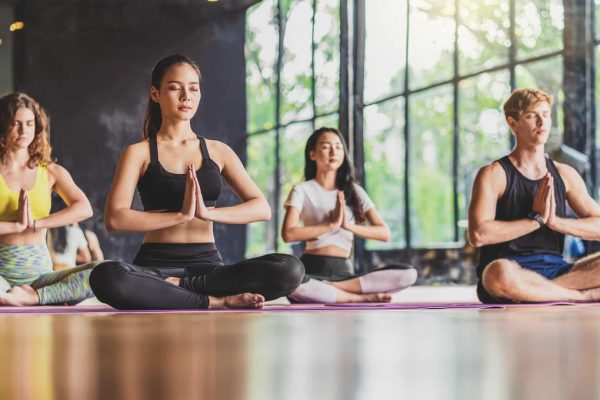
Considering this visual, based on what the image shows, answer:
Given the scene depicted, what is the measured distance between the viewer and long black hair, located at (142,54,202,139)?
9.57 ft

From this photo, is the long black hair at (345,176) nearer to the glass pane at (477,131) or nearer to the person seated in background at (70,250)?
the person seated in background at (70,250)

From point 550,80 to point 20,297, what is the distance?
10.6 feet

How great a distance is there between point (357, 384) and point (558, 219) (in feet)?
7.40

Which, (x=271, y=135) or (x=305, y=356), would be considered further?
(x=271, y=135)

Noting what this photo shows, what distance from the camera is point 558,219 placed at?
289cm

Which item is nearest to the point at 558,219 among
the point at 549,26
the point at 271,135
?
the point at 549,26

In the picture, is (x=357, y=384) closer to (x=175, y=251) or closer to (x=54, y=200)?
(x=175, y=251)

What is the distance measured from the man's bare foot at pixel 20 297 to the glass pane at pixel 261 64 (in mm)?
5149

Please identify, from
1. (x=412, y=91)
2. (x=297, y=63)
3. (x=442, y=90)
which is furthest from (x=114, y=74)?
(x=442, y=90)

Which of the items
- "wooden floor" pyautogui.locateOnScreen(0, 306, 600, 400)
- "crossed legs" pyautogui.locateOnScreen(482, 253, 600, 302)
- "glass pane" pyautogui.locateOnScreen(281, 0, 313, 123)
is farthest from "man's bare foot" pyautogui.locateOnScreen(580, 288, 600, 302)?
"glass pane" pyautogui.locateOnScreen(281, 0, 313, 123)

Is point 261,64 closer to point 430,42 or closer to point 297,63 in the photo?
point 297,63

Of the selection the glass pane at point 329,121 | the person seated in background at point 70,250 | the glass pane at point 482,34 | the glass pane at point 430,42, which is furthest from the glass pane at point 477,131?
the person seated in background at point 70,250

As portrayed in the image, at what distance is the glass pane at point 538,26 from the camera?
5.39 m

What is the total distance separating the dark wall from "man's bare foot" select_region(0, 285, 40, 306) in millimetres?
5421
